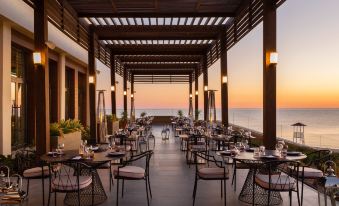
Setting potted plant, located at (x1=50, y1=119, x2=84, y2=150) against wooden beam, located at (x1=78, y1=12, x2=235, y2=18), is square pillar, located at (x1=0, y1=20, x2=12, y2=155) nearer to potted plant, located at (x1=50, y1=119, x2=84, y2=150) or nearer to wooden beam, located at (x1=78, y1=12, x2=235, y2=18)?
potted plant, located at (x1=50, y1=119, x2=84, y2=150)

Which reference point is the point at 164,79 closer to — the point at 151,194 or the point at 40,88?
the point at 40,88

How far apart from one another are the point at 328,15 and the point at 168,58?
7973mm

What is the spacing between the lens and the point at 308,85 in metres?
31.5

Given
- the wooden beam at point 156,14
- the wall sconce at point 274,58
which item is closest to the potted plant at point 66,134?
the wooden beam at point 156,14

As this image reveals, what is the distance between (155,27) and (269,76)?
18.9 feet

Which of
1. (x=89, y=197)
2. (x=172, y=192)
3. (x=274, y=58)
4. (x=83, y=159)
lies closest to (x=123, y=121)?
(x=274, y=58)

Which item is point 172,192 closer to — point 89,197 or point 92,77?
point 89,197

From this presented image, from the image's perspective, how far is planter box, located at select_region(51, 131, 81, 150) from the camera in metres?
9.12

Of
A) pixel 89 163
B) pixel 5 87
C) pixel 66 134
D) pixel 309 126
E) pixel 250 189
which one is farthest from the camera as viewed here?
pixel 309 126

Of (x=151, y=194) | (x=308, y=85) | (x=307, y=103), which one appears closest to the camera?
(x=151, y=194)

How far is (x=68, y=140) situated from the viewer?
32.5 ft

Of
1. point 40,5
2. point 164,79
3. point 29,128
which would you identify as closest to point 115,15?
point 40,5

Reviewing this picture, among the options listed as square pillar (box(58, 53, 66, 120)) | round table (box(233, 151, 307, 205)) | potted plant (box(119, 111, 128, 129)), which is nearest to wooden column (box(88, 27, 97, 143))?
square pillar (box(58, 53, 66, 120))

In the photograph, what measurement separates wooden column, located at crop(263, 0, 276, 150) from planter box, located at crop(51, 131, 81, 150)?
527 centimetres
